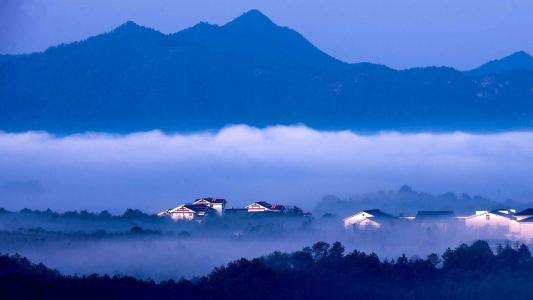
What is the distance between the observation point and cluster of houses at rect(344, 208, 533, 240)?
5391 centimetres

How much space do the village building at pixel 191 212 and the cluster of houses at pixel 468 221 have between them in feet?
17.4

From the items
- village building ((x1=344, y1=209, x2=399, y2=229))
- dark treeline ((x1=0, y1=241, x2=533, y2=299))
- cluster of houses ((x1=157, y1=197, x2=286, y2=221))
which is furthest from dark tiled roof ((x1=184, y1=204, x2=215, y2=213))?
dark treeline ((x1=0, y1=241, x2=533, y2=299))

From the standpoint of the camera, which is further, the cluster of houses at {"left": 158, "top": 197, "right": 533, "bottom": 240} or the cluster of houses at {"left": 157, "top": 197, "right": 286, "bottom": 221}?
the cluster of houses at {"left": 157, "top": 197, "right": 286, "bottom": 221}

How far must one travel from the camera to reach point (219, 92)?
98188 mm

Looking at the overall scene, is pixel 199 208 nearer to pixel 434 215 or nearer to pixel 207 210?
pixel 207 210

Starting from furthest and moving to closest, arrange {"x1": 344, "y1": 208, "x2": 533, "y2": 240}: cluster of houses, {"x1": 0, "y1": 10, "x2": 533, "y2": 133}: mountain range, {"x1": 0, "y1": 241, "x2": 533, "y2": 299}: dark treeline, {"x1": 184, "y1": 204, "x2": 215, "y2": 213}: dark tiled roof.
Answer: {"x1": 0, "y1": 10, "x2": 533, "y2": 133}: mountain range < {"x1": 184, "y1": 204, "x2": 215, "y2": 213}: dark tiled roof < {"x1": 344, "y1": 208, "x2": 533, "y2": 240}: cluster of houses < {"x1": 0, "y1": 241, "x2": 533, "y2": 299}: dark treeline

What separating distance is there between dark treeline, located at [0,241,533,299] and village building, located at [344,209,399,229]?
41.4 ft

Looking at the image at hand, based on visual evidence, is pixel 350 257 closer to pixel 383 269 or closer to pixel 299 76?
pixel 383 269

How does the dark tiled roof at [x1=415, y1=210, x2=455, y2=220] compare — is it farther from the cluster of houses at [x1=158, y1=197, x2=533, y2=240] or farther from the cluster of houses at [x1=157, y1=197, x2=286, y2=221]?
the cluster of houses at [x1=157, y1=197, x2=286, y2=221]

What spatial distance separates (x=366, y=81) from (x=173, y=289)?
6265cm

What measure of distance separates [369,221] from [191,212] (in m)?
7.28

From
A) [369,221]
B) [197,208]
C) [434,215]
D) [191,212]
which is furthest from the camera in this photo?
[197,208]

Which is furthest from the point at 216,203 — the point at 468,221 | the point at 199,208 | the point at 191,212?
the point at 468,221

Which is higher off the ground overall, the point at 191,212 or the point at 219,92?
the point at 219,92
